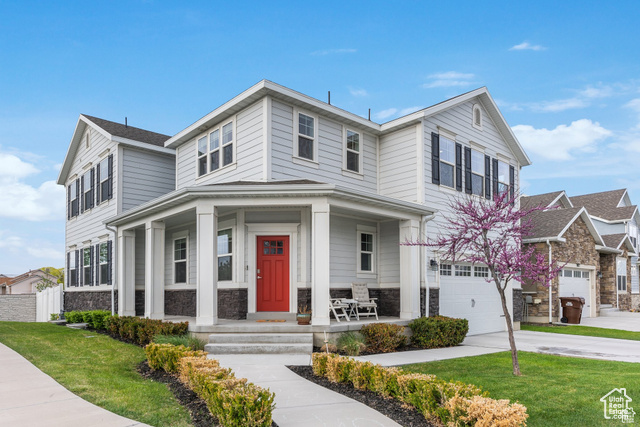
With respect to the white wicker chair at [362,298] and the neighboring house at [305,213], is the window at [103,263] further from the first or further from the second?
the white wicker chair at [362,298]

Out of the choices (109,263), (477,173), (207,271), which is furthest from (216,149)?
(477,173)

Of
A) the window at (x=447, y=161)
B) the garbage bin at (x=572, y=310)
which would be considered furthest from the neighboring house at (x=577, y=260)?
the window at (x=447, y=161)

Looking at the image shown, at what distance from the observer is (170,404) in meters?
5.78

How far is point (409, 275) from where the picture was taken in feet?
40.5

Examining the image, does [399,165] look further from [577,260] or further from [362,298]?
[577,260]

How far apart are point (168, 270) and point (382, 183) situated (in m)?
7.24

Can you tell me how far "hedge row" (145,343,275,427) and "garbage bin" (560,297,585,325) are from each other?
16.0 meters

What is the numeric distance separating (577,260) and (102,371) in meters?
19.2

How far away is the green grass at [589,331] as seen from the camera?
14.7m

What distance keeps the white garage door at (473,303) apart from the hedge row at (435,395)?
7.89 m

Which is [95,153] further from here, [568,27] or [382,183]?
[568,27]

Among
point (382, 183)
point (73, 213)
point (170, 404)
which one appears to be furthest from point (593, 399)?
point (73, 213)

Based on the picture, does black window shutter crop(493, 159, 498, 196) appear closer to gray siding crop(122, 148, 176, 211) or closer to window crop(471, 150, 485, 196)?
window crop(471, 150, 485, 196)

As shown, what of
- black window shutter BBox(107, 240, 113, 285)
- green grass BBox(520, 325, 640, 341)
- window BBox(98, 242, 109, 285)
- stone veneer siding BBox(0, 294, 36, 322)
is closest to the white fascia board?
black window shutter BBox(107, 240, 113, 285)
